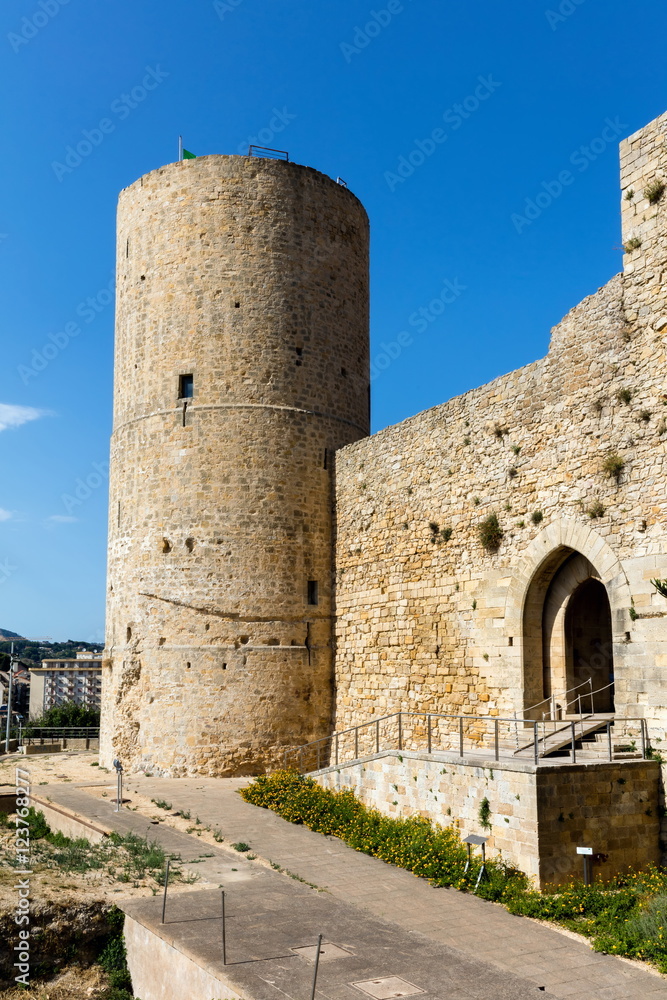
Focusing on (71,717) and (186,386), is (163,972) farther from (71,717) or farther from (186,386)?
(71,717)

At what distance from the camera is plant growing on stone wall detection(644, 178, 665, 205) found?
1234 centimetres

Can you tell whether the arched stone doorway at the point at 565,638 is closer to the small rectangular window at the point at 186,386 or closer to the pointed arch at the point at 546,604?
the pointed arch at the point at 546,604

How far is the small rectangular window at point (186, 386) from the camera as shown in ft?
61.8

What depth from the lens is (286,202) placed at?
19.4 metres

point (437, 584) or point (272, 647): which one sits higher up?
point (437, 584)

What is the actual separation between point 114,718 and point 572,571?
10075 mm

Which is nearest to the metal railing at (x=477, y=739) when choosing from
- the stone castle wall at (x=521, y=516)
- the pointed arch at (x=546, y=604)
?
the stone castle wall at (x=521, y=516)

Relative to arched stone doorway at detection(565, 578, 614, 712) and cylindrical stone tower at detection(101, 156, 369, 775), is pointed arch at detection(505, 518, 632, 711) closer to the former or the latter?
arched stone doorway at detection(565, 578, 614, 712)

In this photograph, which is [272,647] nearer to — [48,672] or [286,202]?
[286,202]

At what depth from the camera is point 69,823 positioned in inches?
539

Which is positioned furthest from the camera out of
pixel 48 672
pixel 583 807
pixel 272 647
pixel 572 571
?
pixel 48 672

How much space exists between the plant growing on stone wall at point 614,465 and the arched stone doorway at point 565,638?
58.8 inches

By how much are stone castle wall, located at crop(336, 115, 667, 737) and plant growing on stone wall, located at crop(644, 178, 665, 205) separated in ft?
0.29

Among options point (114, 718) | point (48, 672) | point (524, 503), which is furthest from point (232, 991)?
point (48, 672)
